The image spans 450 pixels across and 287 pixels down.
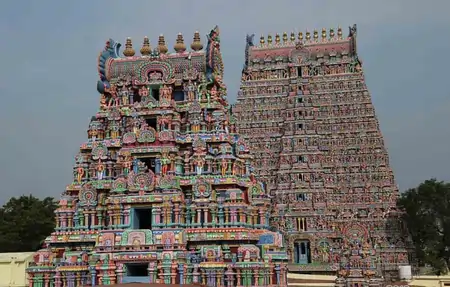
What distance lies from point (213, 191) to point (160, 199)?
2034 millimetres

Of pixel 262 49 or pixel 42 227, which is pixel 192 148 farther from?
pixel 262 49

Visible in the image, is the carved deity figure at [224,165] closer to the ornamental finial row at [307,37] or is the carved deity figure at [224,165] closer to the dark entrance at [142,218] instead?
the dark entrance at [142,218]

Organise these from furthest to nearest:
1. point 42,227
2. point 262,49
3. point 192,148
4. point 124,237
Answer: point 262,49, point 42,227, point 192,148, point 124,237

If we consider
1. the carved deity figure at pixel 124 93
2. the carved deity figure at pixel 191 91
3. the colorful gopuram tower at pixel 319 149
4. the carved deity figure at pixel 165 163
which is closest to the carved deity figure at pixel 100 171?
the carved deity figure at pixel 165 163

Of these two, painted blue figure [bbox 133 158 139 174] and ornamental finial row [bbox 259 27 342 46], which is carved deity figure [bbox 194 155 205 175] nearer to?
painted blue figure [bbox 133 158 139 174]

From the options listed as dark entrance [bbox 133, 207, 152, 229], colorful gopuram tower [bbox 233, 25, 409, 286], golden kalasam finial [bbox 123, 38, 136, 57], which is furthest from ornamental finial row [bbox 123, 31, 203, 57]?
colorful gopuram tower [bbox 233, 25, 409, 286]

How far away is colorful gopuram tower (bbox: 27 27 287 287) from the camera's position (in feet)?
65.3

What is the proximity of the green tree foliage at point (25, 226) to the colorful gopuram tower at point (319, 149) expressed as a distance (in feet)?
59.6

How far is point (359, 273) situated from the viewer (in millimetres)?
23109

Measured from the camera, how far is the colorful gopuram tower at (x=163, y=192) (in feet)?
65.3

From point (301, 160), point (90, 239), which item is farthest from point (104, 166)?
point (301, 160)

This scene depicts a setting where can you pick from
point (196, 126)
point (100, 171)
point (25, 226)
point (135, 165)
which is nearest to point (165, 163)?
point (135, 165)

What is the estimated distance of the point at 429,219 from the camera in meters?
45.6

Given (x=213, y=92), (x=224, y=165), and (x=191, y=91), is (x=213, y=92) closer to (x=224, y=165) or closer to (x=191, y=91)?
(x=191, y=91)
